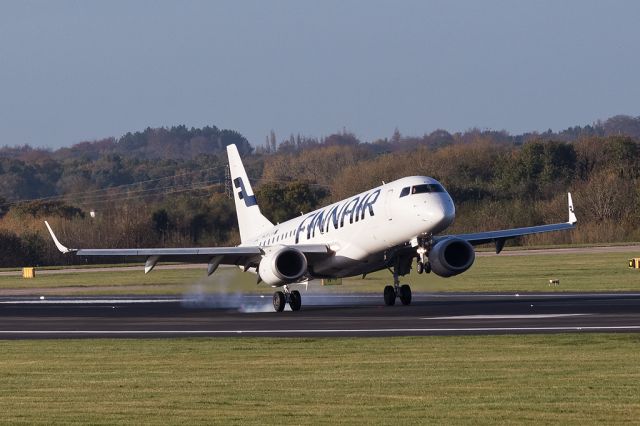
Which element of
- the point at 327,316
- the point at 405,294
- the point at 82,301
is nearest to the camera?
the point at 327,316

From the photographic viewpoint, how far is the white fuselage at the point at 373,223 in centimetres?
3906

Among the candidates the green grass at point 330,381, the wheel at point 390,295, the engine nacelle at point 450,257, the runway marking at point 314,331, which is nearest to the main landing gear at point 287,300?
the wheel at point 390,295

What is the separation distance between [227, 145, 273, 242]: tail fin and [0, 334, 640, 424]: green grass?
77.8 feet

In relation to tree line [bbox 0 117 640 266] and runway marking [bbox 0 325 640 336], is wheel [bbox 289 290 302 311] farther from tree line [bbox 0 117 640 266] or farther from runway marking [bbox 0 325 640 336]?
tree line [bbox 0 117 640 266]

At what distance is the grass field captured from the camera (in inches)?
2052

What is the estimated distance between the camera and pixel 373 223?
4072 cm

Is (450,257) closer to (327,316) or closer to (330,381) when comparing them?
(327,316)

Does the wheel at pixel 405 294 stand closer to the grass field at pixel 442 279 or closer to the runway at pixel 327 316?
the runway at pixel 327 316

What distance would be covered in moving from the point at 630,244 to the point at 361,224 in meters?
47.1

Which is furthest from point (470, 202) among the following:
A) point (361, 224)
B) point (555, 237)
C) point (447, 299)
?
point (361, 224)

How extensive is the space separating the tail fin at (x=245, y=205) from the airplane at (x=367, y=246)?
4.82 metres

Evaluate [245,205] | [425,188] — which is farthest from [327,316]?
[245,205]

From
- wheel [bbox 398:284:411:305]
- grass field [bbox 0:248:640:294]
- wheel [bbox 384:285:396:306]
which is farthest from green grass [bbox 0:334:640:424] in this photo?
grass field [bbox 0:248:640:294]

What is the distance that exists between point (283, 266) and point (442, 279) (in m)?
16.0
